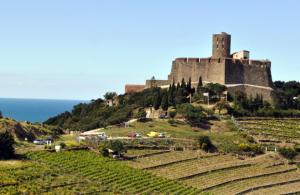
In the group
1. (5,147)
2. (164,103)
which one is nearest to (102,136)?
(5,147)

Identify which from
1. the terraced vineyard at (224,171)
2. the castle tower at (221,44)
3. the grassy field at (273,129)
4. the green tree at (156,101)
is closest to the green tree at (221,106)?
the grassy field at (273,129)

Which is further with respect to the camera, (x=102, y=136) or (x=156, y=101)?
(x=156, y=101)

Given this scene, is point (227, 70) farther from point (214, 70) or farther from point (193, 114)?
point (193, 114)

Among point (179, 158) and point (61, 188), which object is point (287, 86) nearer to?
point (179, 158)

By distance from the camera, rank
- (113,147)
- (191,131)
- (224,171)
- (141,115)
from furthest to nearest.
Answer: (141,115) < (191,131) < (224,171) < (113,147)

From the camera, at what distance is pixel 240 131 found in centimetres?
5856

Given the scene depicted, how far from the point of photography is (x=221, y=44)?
256 feet

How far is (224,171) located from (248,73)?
106 ft

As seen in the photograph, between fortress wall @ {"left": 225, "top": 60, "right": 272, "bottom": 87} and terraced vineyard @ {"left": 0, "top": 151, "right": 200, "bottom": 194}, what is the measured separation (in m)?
35.4

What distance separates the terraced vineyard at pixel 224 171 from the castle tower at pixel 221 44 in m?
28.9

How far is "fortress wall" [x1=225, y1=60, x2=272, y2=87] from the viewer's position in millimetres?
75000

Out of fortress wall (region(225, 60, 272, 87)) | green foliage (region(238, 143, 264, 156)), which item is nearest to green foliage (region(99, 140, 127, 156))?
green foliage (region(238, 143, 264, 156))

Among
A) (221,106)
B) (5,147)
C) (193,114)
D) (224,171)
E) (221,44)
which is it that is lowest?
(224,171)

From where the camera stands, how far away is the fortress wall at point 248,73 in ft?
246
